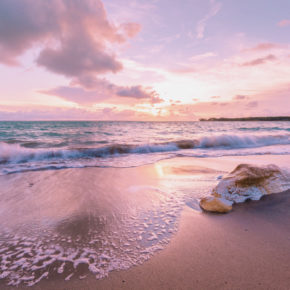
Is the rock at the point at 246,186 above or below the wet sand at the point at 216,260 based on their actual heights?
above

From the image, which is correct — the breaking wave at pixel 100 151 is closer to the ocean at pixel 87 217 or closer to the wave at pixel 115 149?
the wave at pixel 115 149

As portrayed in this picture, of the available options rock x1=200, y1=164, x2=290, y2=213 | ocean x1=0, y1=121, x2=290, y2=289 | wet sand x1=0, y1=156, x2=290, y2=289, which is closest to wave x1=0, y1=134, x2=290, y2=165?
ocean x1=0, y1=121, x2=290, y2=289

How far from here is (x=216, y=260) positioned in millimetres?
1636

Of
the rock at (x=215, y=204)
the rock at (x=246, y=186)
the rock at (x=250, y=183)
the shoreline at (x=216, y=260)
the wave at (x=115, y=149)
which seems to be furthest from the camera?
the wave at (x=115, y=149)

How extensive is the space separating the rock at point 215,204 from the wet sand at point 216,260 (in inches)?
7.0

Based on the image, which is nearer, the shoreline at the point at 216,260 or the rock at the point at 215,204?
the shoreline at the point at 216,260

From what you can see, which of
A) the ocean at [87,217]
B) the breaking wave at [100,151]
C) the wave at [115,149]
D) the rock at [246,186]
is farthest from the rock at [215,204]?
the wave at [115,149]

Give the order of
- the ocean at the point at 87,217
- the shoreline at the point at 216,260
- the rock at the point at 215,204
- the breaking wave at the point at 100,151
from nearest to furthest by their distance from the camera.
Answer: the shoreline at the point at 216,260 → the ocean at the point at 87,217 → the rock at the point at 215,204 → the breaking wave at the point at 100,151

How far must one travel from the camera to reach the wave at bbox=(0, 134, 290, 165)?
718 cm

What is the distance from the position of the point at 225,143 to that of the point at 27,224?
11.1 metres

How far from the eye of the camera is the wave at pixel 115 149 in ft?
23.6

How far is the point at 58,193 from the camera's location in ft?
11.4

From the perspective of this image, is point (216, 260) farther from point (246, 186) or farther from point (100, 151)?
point (100, 151)

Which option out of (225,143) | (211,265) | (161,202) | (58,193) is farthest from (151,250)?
(225,143)
